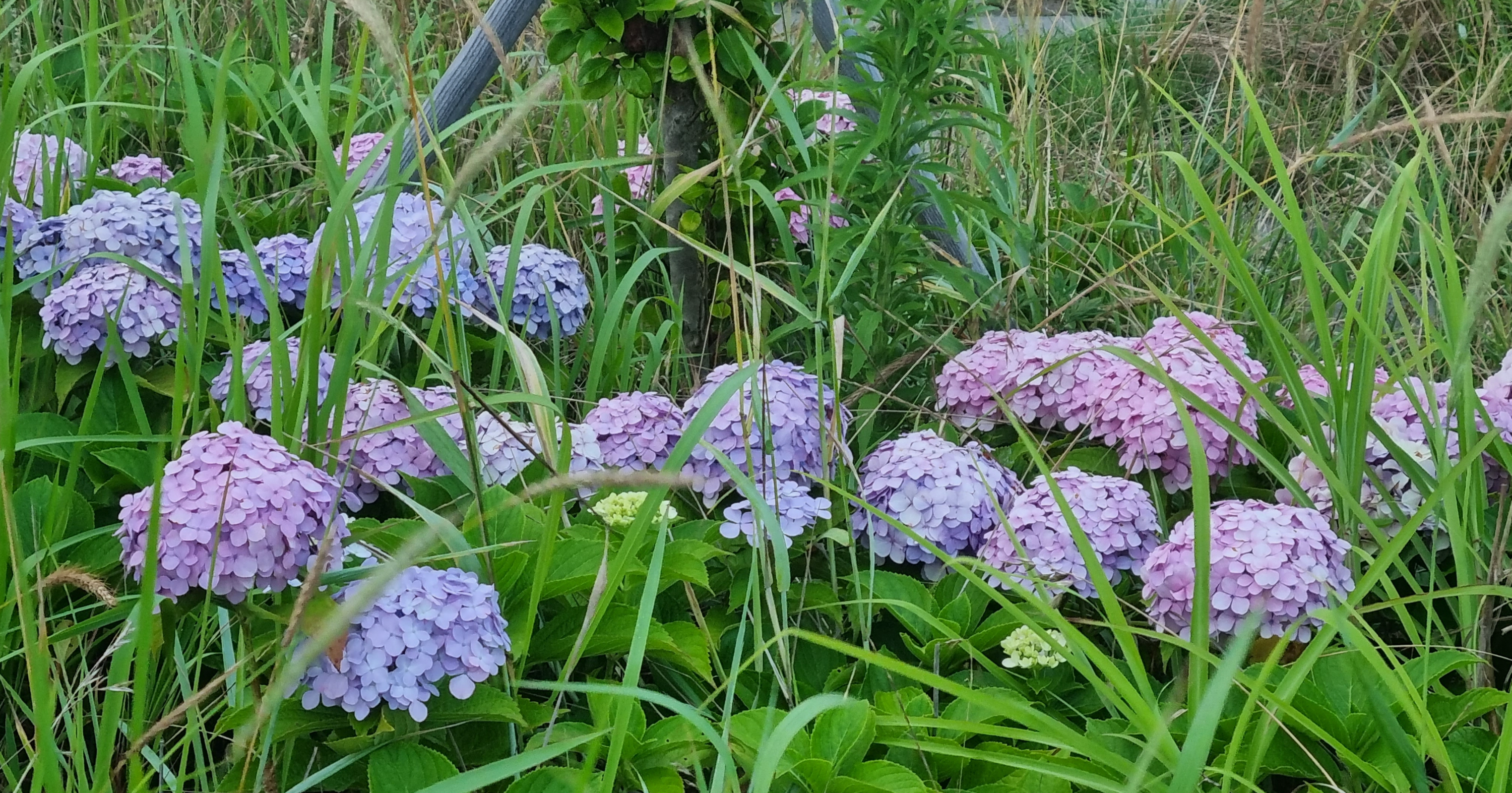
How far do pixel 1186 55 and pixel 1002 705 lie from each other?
3.50 metres

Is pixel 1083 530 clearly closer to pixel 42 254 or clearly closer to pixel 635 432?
pixel 635 432

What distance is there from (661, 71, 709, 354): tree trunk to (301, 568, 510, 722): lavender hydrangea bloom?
3.07 ft

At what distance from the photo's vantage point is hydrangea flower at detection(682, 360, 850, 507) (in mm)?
1405

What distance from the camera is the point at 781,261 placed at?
1749 millimetres

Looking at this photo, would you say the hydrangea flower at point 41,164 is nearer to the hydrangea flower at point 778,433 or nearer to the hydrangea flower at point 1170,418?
the hydrangea flower at point 778,433

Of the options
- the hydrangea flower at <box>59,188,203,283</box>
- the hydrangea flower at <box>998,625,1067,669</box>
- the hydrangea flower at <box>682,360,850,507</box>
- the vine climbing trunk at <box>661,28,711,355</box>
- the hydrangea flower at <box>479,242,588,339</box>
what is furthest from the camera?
the vine climbing trunk at <box>661,28,711,355</box>

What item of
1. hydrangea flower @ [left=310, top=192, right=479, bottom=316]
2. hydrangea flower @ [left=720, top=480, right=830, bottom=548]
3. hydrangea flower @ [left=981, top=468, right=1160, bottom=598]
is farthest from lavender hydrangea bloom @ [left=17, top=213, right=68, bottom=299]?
hydrangea flower @ [left=981, top=468, right=1160, bottom=598]

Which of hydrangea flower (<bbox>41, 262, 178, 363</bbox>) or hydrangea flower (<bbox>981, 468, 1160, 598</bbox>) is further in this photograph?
hydrangea flower (<bbox>41, 262, 178, 363</bbox>)

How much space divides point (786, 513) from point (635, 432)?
25 centimetres

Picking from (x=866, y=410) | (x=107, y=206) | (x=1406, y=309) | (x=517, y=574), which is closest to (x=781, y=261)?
(x=866, y=410)

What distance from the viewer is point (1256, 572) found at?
1192mm

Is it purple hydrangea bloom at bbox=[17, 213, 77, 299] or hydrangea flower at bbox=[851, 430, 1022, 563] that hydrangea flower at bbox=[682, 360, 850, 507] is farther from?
purple hydrangea bloom at bbox=[17, 213, 77, 299]

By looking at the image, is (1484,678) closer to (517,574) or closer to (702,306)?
(517,574)

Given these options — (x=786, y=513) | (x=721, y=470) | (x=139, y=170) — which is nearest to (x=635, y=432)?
(x=721, y=470)
